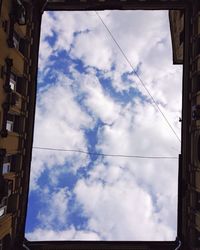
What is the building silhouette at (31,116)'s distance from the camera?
19234mm

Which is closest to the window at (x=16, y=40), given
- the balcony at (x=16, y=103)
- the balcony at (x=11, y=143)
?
the balcony at (x=16, y=103)

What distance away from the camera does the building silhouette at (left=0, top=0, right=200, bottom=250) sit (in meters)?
19.2

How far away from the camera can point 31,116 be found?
23766mm

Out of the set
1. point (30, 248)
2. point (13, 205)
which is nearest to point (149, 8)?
point (13, 205)

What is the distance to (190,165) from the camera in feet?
73.3

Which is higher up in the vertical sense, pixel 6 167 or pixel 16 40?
pixel 16 40

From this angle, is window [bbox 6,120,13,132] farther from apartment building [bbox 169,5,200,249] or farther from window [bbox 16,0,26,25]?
apartment building [bbox 169,5,200,249]

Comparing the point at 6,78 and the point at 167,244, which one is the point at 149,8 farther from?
the point at 167,244

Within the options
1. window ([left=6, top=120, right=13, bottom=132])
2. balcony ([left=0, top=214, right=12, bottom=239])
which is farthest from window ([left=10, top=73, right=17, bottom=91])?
balcony ([left=0, top=214, right=12, bottom=239])

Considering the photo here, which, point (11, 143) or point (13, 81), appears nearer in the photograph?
point (11, 143)

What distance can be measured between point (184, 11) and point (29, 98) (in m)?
13.1

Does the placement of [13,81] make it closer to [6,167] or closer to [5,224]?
[6,167]

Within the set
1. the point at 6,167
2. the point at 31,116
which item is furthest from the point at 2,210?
the point at 31,116

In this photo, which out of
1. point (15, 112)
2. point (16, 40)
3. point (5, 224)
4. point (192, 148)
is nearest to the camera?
point (5, 224)
